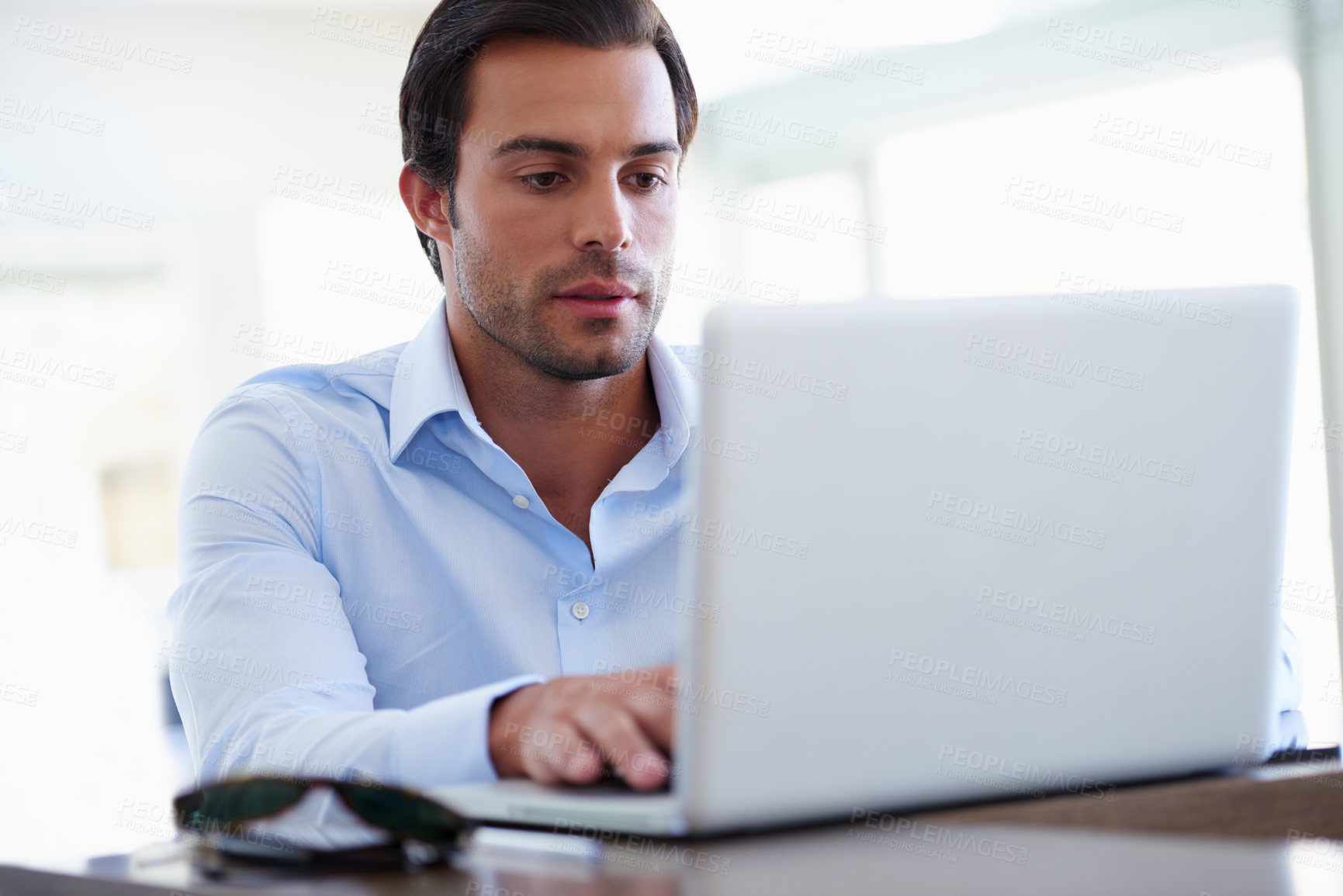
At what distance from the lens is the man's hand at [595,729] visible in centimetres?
69

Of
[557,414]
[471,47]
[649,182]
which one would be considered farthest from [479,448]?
[471,47]

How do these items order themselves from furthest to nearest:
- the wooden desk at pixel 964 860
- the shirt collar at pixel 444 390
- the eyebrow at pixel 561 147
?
1. the eyebrow at pixel 561 147
2. the shirt collar at pixel 444 390
3. the wooden desk at pixel 964 860

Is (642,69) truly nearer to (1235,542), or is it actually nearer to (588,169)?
Result: (588,169)

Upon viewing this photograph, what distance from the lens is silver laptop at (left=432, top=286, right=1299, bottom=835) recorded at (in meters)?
0.61

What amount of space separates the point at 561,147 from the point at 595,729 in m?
0.95

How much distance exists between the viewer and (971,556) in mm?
661

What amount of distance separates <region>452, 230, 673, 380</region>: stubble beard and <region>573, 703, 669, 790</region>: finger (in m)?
0.84

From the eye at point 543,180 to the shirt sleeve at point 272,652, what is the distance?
0.40 meters

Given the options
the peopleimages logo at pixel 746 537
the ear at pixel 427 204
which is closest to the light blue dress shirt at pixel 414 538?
the ear at pixel 427 204

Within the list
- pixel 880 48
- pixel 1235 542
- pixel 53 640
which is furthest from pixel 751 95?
pixel 1235 542

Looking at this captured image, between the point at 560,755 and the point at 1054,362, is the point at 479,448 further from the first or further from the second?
the point at 1054,362

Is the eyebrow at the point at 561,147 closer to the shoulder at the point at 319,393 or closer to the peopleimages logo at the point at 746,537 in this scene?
the shoulder at the point at 319,393

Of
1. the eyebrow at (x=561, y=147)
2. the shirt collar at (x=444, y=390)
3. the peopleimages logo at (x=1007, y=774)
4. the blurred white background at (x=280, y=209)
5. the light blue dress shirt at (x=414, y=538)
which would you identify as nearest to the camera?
the peopleimages logo at (x=1007, y=774)

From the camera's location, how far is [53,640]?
516cm
